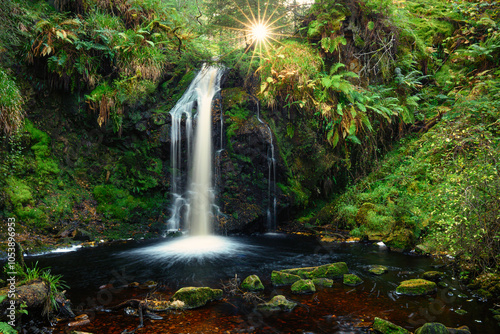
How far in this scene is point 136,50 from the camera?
9906mm

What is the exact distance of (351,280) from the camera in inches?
200

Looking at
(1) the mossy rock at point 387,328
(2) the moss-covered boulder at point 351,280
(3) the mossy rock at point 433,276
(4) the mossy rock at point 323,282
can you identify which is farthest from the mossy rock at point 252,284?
(3) the mossy rock at point 433,276

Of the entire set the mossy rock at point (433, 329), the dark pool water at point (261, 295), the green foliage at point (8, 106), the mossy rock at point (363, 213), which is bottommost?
the dark pool water at point (261, 295)

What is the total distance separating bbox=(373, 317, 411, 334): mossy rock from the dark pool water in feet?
0.58

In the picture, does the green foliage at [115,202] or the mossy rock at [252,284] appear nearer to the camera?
the mossy rock at [252,284]

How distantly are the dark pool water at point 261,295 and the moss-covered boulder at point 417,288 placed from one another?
Answer: 5.2 inches

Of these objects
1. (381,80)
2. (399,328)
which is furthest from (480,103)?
(399,328)

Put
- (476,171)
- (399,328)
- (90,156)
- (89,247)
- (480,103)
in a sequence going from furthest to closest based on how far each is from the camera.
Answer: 1. (90,156)
2. (89,247)
3. (480,103)
4. (476,171)
5. (399,328)

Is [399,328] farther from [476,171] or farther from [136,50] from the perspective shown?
[136,50]

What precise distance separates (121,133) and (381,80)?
10.4 m

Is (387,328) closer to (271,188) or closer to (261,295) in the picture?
(261,295)

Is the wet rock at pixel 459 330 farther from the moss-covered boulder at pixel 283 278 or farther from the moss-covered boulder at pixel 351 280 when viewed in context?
the moss-covered boulder at pixel 283 278

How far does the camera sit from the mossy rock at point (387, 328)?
10.7 feet

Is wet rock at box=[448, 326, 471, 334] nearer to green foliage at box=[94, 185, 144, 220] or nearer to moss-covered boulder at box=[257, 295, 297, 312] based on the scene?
moss-covered boulder at box=[257, 295, 297, 312]
